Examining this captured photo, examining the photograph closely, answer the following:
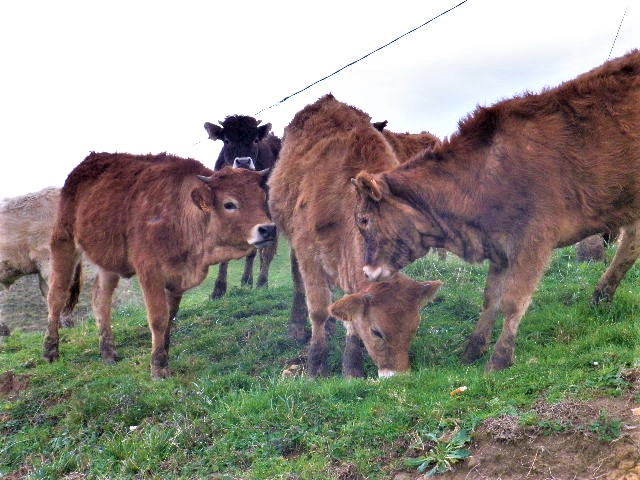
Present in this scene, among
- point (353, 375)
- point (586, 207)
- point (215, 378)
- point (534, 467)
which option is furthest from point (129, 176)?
point (534, 467)

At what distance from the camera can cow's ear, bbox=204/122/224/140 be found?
43.5 feet

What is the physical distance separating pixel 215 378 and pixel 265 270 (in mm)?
6315

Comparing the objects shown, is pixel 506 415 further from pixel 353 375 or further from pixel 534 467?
pixel 353 375

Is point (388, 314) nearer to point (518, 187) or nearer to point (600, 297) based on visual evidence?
point (518, 187)

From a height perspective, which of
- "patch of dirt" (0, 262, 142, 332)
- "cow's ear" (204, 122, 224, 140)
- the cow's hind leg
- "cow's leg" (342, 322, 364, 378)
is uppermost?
"cow's ear" (204, 122, 224, 140)

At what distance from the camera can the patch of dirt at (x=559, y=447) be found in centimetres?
420

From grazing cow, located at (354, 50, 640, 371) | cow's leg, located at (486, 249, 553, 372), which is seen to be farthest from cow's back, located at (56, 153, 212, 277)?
cow's leg, located at (486, 249, 553, 372)

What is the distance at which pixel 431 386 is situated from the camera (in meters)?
5.79

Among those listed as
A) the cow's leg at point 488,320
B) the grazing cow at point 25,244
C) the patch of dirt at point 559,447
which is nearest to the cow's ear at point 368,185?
the cow's leg at point 488,320

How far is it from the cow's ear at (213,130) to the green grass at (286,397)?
530 cm

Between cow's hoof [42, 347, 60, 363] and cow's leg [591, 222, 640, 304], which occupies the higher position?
cow's hoof [42, 347, 60, 363]

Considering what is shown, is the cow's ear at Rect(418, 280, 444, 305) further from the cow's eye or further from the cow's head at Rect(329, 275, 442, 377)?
the cow's eye

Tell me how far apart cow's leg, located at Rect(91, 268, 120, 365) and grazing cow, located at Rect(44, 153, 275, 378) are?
1cm

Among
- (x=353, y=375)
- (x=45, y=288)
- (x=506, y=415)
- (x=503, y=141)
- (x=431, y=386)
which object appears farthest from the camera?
(x=45, y=288)
